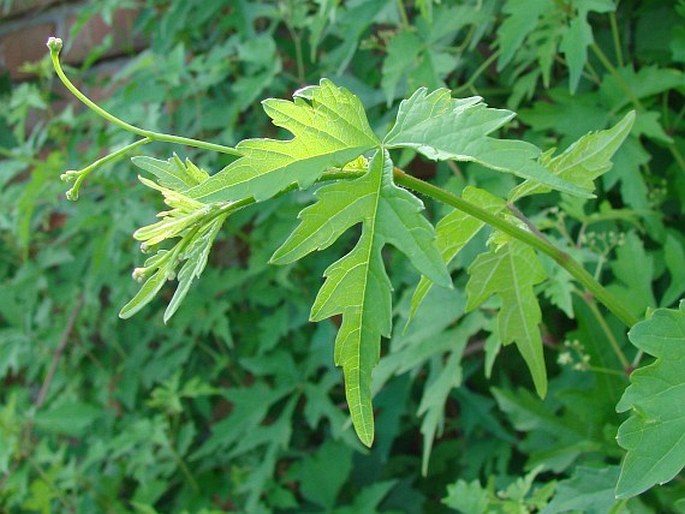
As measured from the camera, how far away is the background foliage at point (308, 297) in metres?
1.12

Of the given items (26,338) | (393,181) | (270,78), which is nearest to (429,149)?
(393,181)

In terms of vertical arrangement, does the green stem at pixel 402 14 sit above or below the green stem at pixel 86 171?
below

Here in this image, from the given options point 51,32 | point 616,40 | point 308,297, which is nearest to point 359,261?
point 616,40

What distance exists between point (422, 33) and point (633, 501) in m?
0.62

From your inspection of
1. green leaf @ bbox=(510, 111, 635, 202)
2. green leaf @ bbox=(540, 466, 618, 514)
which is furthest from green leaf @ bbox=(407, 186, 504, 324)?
green leaf @ bbox=(540, 466, 618, 514)

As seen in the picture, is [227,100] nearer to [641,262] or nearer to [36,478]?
[36,478]

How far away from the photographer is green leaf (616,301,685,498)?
1.90 feet

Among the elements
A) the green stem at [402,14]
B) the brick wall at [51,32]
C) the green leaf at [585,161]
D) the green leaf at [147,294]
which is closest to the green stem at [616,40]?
the green stem at [402,14]

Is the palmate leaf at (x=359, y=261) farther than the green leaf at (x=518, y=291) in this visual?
No

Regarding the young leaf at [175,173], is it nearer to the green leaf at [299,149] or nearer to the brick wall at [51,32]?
the green leaf at [299,149]

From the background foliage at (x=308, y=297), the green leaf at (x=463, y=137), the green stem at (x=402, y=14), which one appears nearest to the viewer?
the green leaf at (x=463, y=137)

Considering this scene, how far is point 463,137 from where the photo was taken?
1.76 ft

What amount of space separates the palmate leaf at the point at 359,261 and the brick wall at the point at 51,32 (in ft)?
4.64

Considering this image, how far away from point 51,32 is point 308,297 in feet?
3.03
